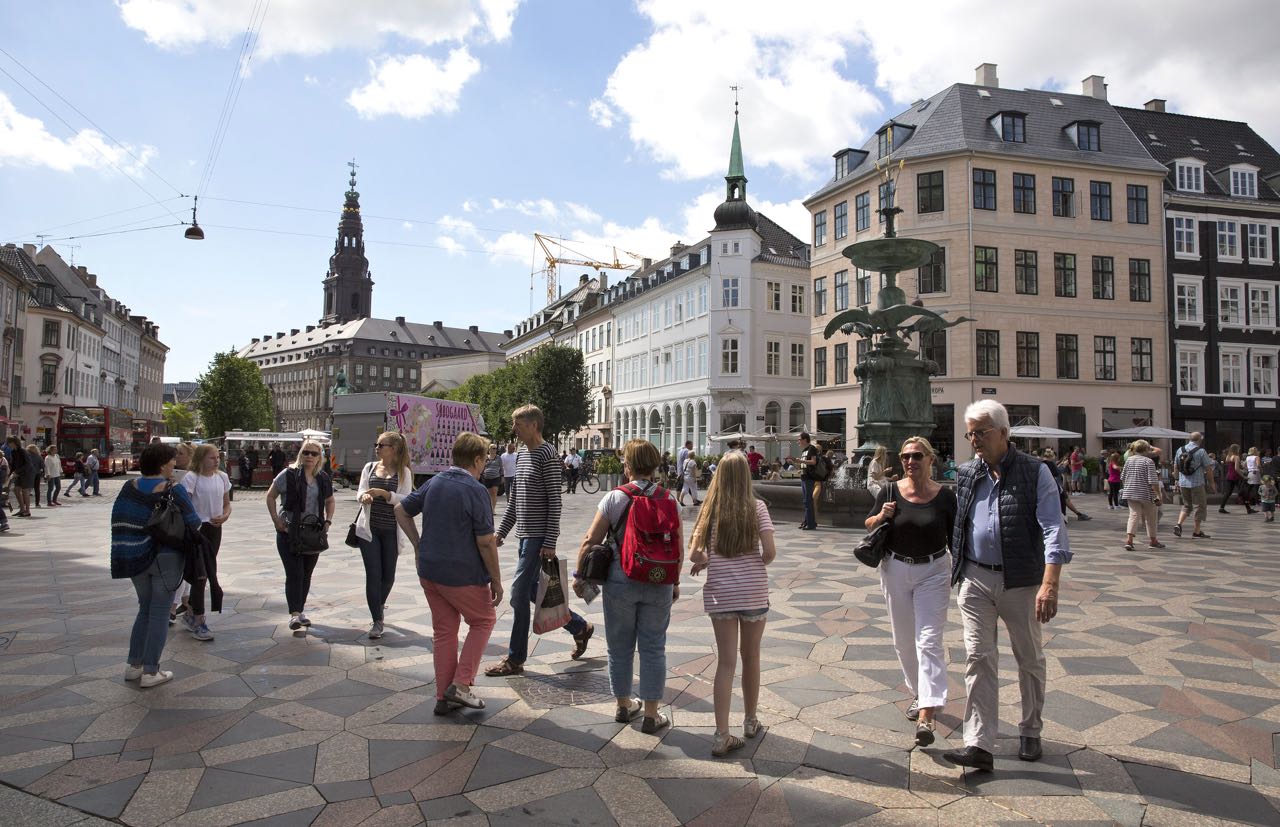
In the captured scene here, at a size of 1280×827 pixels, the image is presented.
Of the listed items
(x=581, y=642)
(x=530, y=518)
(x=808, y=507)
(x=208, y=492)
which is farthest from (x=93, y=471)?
(x=530, y=518)

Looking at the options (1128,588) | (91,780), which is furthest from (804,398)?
(91,780)

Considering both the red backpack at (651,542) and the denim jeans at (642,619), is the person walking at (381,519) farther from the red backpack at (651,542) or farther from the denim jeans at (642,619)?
the red backpack at (651,542)

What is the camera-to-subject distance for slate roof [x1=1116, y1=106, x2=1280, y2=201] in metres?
41.4

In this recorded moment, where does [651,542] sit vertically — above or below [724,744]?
above

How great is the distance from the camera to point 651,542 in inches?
182

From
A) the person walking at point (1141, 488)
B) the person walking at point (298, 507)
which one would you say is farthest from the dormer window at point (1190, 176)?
the person walking at point (298, 507)

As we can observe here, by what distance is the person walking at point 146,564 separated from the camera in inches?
220

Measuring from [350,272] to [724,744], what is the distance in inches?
5817

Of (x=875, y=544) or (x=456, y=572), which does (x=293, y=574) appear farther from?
(x=875, y=544)

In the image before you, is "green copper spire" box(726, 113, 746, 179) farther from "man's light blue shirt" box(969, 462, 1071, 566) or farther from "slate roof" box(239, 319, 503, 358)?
"slate roof" box(239, 319, 503, 358)

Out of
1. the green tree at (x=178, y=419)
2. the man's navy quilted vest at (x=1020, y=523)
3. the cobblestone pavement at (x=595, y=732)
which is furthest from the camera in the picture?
the green tree at (x=178, y=419)

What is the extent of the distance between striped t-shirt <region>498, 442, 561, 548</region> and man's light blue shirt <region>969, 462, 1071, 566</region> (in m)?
2.79

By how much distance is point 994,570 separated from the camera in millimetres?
4309

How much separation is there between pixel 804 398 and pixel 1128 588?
136 ft
